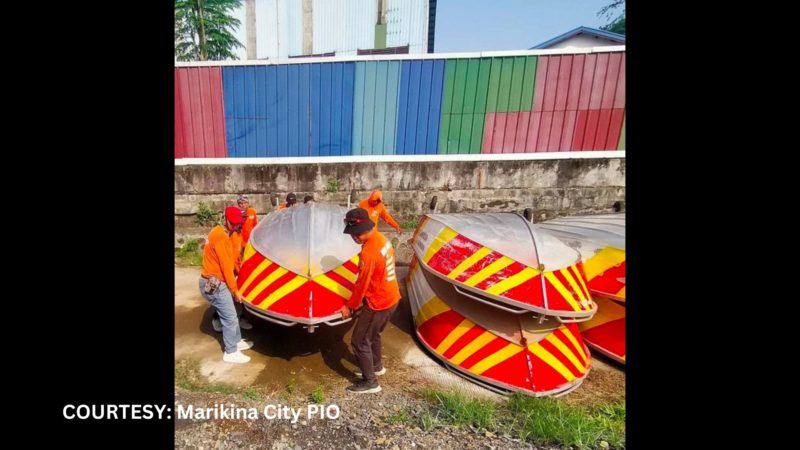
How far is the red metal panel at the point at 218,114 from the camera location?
24.0 feet

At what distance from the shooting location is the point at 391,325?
190 inches

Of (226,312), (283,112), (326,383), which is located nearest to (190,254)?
(283,112)

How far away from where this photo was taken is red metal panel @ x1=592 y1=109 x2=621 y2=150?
7.54 meters

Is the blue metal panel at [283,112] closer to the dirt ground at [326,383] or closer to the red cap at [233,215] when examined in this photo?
the dirt ground at [326,383]

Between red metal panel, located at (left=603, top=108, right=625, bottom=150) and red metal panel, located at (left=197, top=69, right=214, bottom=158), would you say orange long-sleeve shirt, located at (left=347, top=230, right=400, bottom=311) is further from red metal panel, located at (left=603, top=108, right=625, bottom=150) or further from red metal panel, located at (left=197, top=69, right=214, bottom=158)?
red metal panel, located at (left=603, top=108, right=625, bottom=150)

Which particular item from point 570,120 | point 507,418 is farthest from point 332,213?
point 570,120

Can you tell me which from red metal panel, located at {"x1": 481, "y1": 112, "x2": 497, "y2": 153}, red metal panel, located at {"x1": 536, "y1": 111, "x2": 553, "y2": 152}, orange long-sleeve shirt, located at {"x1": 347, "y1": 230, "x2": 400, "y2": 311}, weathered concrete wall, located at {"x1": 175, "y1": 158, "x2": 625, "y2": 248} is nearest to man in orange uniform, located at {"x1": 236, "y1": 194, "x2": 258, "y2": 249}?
weathered concrete wall, located at {"x1": 175, "y1": 158, "x2": 625, "y2": 248}

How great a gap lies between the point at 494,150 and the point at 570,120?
1744mm

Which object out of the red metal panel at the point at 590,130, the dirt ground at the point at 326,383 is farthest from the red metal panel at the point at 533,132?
the dirt ground at the point at 326,383

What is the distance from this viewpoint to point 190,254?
23.9ft

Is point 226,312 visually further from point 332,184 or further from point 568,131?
point 568,131

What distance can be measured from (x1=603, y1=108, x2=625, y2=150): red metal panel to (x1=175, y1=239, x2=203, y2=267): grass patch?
904cm

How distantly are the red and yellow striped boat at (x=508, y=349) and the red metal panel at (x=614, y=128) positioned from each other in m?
5.57

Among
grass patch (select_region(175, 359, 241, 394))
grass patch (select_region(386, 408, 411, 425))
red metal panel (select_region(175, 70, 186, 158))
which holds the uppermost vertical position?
red metal panel (select_region(175, 70, 186, 158))
